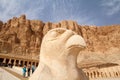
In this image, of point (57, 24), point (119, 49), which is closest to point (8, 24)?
point (57, 24)

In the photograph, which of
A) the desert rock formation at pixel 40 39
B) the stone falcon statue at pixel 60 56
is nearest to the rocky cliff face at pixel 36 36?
the desert rock formation at pixel 40 39

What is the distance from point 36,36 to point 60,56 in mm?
95564

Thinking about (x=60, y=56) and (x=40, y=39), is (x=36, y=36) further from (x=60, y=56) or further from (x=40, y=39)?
(x=60, y=56)

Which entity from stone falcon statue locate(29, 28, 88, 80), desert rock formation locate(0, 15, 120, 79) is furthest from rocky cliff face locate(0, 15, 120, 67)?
stone falcon statue locate(29, 28, 88, 80)

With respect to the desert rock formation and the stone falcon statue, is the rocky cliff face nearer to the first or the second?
the desert rock formation

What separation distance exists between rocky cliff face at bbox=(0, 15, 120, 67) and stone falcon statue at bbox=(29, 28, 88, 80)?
7616 centimetres

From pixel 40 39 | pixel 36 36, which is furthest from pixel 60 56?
pixel 36 36

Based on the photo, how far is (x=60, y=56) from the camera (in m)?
4.07

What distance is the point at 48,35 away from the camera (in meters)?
4.39

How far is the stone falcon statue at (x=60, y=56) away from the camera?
3904 mm

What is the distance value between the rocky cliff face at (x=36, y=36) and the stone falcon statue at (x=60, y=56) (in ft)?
250

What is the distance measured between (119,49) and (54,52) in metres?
96.7

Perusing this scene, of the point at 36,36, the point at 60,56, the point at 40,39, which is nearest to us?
the point at 60,56

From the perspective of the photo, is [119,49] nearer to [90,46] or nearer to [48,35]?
[90,46]
